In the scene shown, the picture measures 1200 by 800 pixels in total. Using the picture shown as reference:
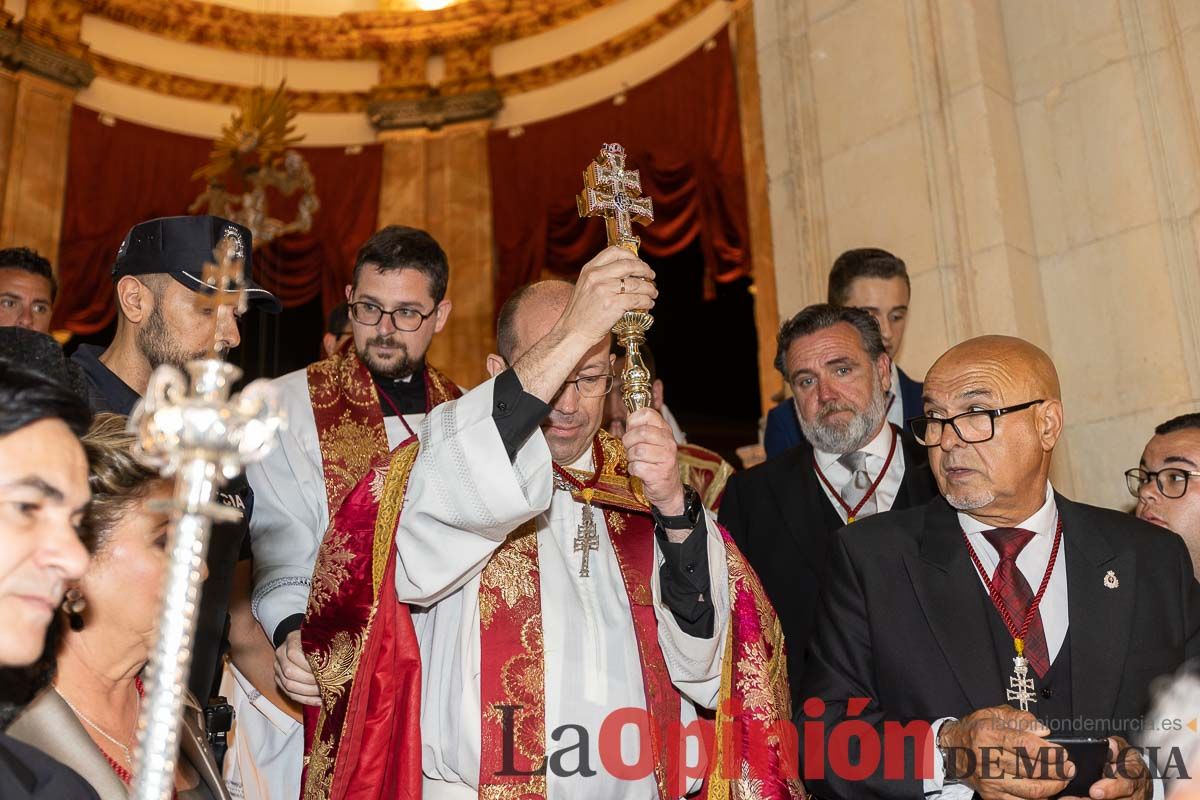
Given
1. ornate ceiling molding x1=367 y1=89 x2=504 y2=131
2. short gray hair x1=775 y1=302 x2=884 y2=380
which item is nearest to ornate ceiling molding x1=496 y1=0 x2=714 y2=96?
ornate ceiling molding x1=367 y1=89 x2=504 y2=131

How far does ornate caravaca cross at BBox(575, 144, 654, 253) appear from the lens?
2.74m

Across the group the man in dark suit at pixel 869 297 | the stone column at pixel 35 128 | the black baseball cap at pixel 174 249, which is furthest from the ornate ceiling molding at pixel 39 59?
the man in dark suit at pixel 869 297

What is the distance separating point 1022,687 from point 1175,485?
1.18m

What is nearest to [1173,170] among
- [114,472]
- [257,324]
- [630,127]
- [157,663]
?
[114,472]

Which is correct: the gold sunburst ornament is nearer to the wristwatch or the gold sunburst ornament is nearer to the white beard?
the white beard

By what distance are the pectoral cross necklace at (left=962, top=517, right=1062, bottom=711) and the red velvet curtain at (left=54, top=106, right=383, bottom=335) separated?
8879mm

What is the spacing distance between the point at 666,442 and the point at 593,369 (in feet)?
1.45

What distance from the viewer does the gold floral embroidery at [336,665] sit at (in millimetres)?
2637

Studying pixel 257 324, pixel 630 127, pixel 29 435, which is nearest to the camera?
pixel 29 435

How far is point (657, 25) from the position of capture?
34.4 ft

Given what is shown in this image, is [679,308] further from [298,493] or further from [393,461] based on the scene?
[393,461]

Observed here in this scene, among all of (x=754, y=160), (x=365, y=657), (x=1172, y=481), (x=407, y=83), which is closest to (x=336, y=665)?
(x=365, y=657)

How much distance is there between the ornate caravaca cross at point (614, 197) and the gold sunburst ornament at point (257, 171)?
7751 mm

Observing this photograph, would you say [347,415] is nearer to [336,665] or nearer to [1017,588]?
[336,665]
